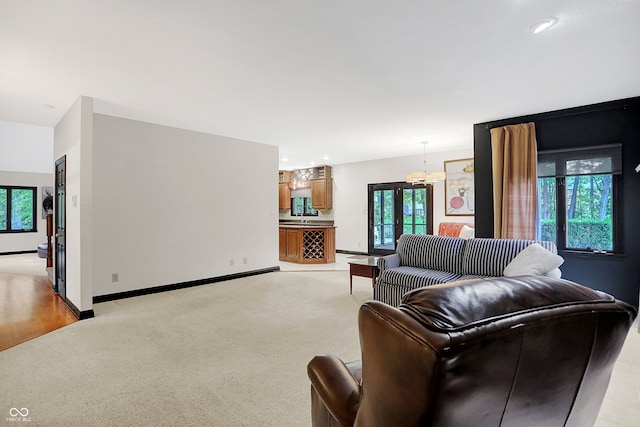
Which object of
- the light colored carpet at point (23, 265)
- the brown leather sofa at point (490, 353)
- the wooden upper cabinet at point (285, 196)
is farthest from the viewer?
the wooden upper cabinet at point (285, 196)

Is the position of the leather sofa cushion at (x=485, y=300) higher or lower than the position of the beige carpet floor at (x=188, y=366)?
higher

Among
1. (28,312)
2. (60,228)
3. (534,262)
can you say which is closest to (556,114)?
(534,262)

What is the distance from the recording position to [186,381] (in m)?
2.42

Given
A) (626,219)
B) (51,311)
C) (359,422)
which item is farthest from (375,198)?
(359,422)

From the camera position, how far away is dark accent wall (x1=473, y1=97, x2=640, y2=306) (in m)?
3.96

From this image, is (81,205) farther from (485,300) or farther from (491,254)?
(491,254)

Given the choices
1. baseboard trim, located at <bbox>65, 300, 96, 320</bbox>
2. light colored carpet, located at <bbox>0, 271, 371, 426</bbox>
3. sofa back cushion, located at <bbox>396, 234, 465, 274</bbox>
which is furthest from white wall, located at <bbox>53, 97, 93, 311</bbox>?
sofa back cushion, located at <bbox>396, 234, 465, 274</bbox>

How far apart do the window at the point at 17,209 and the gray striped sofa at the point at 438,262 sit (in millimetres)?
10258

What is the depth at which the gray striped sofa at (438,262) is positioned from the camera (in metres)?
3.74

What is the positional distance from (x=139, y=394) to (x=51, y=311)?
275cm

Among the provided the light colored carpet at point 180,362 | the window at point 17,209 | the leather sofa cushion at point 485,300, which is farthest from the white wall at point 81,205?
the window at point 17,209

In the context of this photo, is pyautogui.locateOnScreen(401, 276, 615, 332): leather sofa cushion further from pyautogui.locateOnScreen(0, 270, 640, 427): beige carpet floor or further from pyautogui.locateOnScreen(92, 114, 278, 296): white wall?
pyautogui.locateOnScreen(92, 114, 278, 296): white wall

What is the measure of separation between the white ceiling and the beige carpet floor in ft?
8.54

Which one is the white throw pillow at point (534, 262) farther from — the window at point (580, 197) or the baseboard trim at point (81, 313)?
the baseboard trim at point (81, 313)
